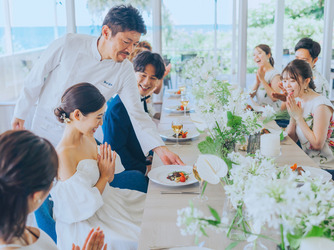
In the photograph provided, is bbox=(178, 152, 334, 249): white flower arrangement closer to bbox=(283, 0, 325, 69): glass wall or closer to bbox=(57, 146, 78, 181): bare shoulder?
bbox=(57, 146, 78, 181): bare shoulder

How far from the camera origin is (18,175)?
3.40ft

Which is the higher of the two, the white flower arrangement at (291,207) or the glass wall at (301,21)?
the glass wall at (301,21)

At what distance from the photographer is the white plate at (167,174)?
182 cm

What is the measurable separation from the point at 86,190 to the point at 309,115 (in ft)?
5.66

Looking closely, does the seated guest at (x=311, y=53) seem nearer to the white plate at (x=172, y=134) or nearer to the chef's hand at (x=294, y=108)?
the chef's hand at (x=294, y=108)

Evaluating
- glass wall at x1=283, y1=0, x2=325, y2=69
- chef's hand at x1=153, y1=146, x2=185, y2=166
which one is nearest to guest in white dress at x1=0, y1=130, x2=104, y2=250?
chef's hand at x1=153, y1=146, x2=185, y2=166

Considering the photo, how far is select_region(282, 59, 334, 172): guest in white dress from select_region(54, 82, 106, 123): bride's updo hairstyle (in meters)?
1.38

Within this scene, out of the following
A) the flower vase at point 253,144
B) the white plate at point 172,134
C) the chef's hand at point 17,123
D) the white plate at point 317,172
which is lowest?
the white plate at point 172,134

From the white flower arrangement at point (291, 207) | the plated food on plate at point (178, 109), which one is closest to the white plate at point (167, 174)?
the white flower arrangement at point (291, 207)

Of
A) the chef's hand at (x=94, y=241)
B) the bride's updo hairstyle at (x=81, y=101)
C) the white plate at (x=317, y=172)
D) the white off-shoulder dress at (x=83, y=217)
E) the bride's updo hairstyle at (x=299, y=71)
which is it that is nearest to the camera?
the chef's hand at (x=94, y=241)

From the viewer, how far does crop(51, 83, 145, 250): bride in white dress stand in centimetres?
177

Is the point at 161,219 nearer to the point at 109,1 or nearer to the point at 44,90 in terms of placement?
the point at 44,90

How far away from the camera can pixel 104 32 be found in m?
2.42

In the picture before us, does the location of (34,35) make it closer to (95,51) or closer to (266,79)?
(95,51)
